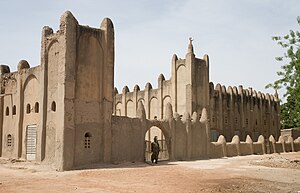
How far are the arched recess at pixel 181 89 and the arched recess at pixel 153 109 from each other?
13.7 feet

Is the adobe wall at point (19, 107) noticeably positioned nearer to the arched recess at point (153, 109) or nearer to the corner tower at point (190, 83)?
the corner tower at point (190, 83)

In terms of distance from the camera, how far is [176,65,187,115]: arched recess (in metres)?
40.5

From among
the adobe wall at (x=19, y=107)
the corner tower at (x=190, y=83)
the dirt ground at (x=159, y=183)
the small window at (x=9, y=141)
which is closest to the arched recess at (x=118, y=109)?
the corner tower at (x=190, y=83)

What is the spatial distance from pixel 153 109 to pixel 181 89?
566 centimetres

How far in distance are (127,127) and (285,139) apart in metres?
28.6

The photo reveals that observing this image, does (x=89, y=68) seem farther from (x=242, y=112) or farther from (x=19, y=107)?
(x=242, y=112)

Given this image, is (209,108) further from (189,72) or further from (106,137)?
(106,137)

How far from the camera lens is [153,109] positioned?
45.3 m

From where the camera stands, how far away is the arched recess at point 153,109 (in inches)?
1762

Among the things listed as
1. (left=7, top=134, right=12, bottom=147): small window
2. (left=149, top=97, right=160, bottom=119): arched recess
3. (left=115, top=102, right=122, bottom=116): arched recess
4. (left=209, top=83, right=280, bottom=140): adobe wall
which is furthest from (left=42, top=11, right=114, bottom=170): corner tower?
(left=115, top=102, right=122, bottom=116): arched recess

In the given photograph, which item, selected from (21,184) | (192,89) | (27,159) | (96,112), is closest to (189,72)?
(192,89)

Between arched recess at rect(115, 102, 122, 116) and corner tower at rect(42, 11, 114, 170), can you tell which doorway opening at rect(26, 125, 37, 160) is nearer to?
corner tower at rect(42, 11, 114, 170)

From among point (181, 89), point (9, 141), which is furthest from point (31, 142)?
point (181, 89)

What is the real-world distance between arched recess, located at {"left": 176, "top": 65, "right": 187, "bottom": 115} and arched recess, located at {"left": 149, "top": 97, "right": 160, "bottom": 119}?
165 inches
